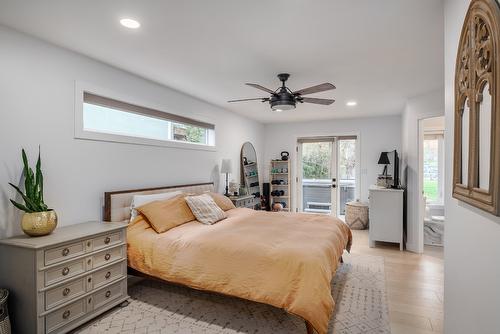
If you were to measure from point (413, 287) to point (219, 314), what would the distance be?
7.34 feet

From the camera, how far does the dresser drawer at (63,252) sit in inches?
84.1

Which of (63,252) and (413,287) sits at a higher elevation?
(63,252)

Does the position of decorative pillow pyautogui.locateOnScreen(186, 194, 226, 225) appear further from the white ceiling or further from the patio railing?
the patio railing

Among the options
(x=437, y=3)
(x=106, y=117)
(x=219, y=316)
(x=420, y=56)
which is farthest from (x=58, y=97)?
(x=420, y=56)

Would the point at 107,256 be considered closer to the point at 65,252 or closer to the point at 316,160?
the point at 65,252

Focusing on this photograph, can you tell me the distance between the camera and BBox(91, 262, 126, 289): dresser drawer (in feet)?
8.14

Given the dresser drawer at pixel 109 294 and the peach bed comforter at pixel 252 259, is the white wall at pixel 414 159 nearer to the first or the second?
the peach bed comforter at pixel 252 259

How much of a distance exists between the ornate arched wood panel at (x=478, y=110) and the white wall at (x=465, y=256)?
0.12 meters

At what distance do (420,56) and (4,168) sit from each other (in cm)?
400

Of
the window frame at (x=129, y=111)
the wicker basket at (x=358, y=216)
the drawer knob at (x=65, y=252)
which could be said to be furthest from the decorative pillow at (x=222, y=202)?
the wicker basket at (x=358, y=216)

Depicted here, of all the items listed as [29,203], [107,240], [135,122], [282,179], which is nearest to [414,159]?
[282,179]

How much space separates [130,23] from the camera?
226cm

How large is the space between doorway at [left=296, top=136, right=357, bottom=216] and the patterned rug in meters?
3.69

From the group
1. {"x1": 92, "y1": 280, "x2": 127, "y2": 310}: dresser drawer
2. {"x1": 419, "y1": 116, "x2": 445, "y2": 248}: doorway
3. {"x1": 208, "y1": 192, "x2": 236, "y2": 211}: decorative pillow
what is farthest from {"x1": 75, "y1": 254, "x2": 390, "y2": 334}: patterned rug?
{"x1": 419, "y1": 116, "x2": 445, "y2": 248}: doorway
